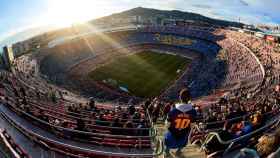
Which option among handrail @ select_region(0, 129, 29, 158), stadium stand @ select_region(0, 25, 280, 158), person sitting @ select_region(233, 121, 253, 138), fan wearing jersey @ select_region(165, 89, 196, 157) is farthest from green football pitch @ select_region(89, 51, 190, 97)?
fan wearing jersey @ select_region(165, 89, 196, 157)

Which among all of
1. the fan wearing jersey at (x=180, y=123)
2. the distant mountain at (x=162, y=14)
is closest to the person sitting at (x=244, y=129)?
the fan wearing jersey at (x=180, y=123)

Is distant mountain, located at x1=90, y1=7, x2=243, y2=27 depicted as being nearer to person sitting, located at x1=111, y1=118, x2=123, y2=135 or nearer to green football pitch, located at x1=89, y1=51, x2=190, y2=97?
green football pitch, located at x1=89, y1=51, x2=190, y2=97

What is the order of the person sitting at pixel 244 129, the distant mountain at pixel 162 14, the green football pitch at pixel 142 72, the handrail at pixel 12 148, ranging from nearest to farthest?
the person sitting at pixel 244 129 → the handrail at pixel 12 148 → the green football pitch at pixel 142 72 → the distant mountain at pixel 162 14

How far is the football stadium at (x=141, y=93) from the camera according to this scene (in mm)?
7611

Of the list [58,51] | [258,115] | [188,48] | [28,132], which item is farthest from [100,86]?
[258,115]

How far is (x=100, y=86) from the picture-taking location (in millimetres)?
32656

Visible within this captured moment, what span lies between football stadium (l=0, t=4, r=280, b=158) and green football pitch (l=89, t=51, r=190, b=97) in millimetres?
117

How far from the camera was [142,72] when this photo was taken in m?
37.7

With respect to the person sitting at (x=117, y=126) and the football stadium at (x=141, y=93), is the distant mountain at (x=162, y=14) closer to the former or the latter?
the football stadium at (x=141, y=93)

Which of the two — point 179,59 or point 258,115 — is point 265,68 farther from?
point 258,115

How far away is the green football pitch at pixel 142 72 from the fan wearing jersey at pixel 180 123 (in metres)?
23.8

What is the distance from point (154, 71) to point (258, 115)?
2996cm

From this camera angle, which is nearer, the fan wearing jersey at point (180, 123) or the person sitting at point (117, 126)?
Answer: the fan wearing jersey at point (180, 123)

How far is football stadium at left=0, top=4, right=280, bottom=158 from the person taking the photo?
25.0 ft
